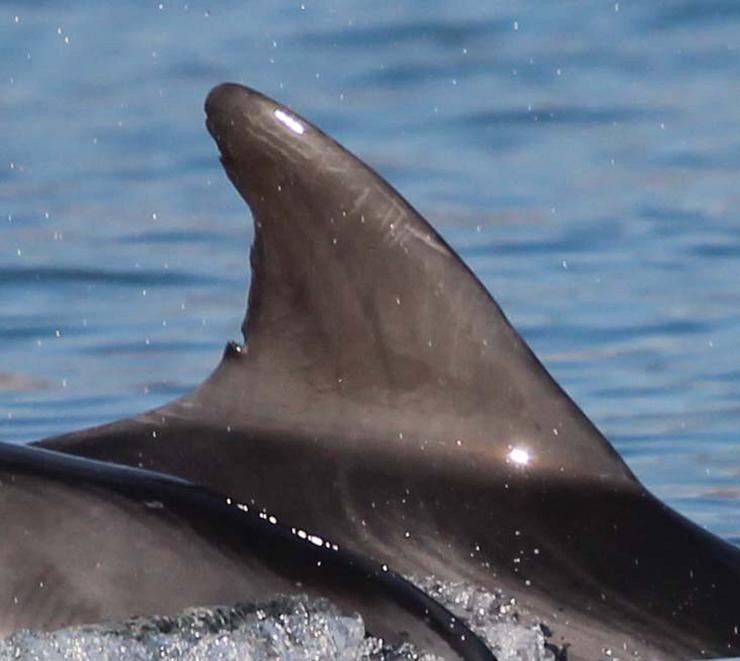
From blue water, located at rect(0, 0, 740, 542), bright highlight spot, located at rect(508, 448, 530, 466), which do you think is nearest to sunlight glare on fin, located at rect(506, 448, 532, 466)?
bright highlight spot, located at rect(508, 448, 530, 466)

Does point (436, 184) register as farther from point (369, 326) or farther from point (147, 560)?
point (147, 560)

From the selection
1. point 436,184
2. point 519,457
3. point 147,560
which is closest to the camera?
point 147,560

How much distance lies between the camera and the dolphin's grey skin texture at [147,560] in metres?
4.26

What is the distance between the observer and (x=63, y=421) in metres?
8.95

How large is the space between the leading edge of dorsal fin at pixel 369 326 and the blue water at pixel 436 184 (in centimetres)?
232

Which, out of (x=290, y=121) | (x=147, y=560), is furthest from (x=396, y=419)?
(x=147, y=560)

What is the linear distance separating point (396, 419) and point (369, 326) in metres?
0.20

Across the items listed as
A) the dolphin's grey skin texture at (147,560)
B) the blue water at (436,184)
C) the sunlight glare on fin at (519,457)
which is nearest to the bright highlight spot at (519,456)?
the sunlight glare on fin at (519,457)

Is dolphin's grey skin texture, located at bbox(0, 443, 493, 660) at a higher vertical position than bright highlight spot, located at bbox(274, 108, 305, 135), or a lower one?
lower

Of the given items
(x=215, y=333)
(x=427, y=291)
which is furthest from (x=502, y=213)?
(x=427, y=291)

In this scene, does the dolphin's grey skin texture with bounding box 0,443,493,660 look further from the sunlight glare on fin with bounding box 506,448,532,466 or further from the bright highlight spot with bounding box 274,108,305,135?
the bright highlight spot with bounding box 274,108,305,135

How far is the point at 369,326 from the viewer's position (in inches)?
207

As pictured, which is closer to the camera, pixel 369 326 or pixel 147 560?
pixel 147 560

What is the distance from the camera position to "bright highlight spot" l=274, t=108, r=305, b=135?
5258 millimetres
